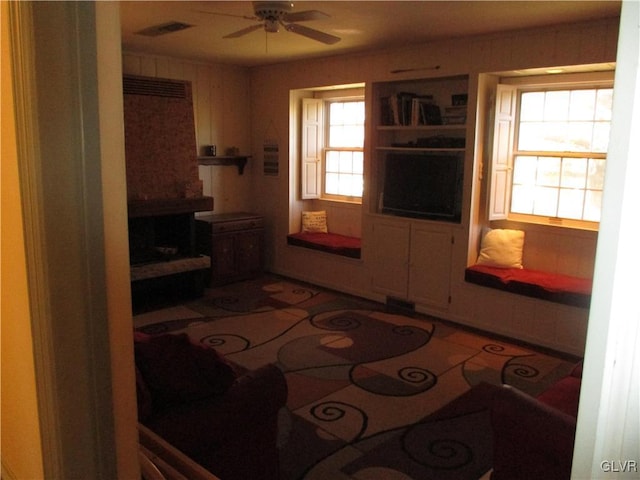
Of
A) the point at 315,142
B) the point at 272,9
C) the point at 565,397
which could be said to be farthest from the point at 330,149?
the point at 565,397

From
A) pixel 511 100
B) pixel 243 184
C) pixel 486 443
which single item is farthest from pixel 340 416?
pixel 243 184

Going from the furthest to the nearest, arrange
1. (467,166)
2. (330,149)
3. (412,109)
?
(330,149), (412,109), (467,166)

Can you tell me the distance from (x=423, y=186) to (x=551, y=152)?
117 centimetres

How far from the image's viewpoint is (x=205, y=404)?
6.46ft

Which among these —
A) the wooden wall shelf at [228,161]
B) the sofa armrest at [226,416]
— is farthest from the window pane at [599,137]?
the wooden wall shelf at [228,161]

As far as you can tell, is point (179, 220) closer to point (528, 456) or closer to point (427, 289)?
point (427, 289)

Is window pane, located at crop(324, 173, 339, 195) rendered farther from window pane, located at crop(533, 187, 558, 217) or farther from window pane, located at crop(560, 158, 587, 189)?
window pane, located at crop(560, 158, 587, 189)

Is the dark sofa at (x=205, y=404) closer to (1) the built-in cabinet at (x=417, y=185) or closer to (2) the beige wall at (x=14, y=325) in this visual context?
(2) the beige wall at (x=14, y=325)

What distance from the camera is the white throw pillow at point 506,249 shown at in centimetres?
465

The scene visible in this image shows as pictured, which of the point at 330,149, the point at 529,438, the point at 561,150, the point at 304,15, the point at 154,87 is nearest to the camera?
the point at 529,438

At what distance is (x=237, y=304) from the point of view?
17.5 ft

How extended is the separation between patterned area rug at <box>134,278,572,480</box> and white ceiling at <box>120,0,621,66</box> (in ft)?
8.41

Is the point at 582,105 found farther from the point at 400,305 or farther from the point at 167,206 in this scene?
the point at 167,206

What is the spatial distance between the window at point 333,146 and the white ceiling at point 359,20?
0.87 meters
